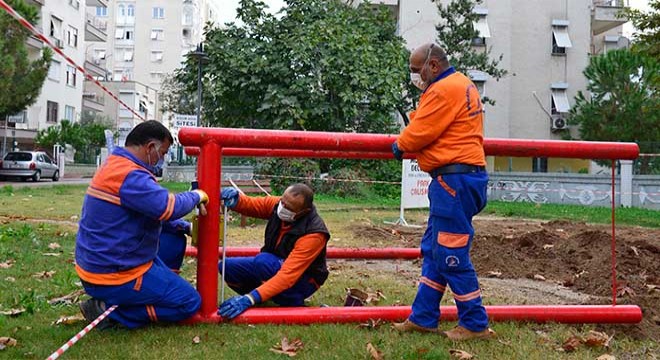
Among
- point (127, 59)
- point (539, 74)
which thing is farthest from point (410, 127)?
point (127, 59)

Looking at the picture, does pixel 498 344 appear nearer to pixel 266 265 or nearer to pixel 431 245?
pixel 431 245

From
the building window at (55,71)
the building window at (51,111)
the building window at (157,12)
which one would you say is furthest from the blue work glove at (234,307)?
the building window at (157,12)

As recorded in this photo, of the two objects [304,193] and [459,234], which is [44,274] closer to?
[304,193]

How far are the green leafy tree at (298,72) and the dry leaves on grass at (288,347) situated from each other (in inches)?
556

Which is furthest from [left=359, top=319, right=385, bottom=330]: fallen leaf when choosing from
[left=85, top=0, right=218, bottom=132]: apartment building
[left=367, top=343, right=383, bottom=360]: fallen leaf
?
[left=85, top=0, right=218, bottom=132]: apartment building

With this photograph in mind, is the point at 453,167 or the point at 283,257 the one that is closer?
the point at 453,167

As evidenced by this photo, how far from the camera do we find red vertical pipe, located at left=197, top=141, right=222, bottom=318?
4004 millimetres

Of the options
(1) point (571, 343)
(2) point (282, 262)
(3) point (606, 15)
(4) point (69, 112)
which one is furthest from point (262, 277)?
(4) point (69, 112)

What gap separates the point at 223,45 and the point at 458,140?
1589cm

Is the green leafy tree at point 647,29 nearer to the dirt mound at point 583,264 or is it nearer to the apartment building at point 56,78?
the dirt mound at point 583,264

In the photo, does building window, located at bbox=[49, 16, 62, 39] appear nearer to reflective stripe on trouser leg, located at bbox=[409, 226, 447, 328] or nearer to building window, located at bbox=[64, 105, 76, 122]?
building window, located at bbox=[64, 105, 76, 122]

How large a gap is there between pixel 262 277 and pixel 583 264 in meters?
3.94

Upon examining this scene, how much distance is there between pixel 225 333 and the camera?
3.85 meters

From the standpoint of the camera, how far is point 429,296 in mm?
3959
